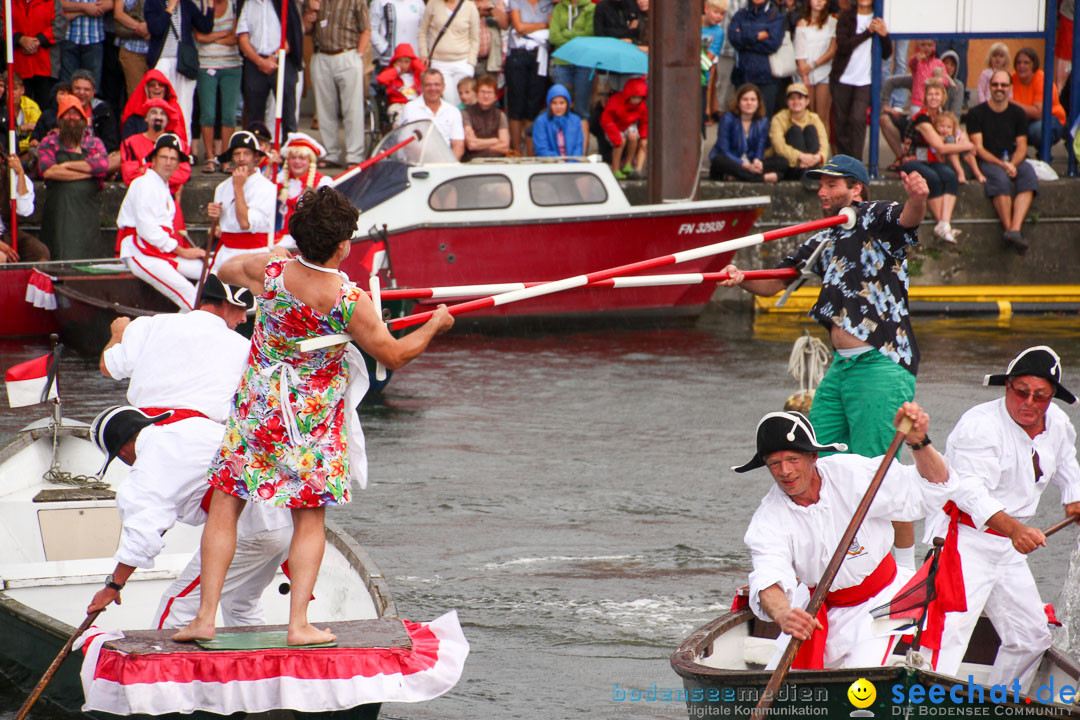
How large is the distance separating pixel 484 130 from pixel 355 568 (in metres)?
10.7

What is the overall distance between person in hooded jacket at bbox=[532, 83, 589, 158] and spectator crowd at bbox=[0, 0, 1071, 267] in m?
0.02

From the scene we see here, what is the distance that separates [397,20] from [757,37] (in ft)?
13.2

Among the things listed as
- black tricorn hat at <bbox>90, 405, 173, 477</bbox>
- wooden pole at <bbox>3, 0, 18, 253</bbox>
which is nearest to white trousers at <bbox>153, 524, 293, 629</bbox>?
black tricorn hat at <bbox>90, 405, 173, 477</bbox>

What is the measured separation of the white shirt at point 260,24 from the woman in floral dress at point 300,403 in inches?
443

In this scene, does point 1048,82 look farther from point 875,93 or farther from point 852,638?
point 852,638

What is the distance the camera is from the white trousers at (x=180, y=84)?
15609 mm

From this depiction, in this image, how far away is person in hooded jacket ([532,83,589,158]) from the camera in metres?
16.2

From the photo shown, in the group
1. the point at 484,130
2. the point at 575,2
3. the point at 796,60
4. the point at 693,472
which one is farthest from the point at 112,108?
the point at 693,472

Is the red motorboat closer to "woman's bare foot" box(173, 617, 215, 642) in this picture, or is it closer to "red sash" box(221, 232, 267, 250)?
"red sash" box(221, 232, 267, 250)

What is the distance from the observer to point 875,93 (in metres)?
17.0

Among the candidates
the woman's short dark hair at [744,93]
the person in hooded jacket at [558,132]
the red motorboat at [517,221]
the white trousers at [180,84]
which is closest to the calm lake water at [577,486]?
the red motorboat at [517,221]

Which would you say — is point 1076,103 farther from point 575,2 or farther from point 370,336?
point 370,336

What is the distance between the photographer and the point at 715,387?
12672mm

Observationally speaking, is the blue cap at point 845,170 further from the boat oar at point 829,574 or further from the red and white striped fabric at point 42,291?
the red and white striped fabric at point 42,291
